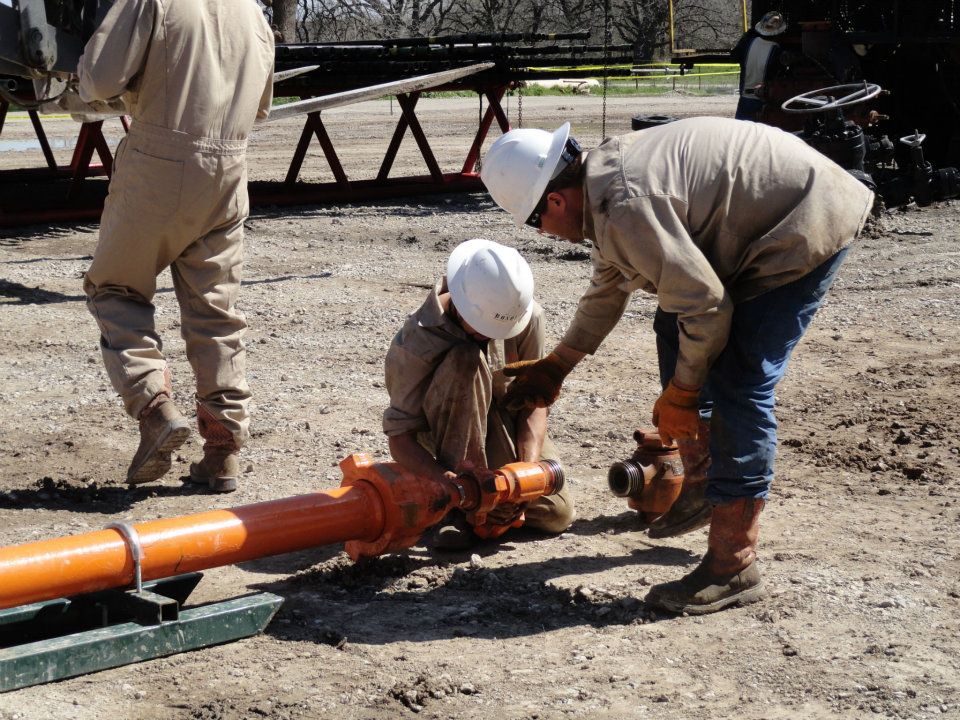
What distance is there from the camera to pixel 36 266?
28.7ft

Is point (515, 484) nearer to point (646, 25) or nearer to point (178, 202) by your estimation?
point (178, 202)

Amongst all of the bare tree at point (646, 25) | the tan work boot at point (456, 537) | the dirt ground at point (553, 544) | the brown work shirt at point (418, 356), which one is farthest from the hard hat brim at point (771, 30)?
the bare tree at point (646, 25)

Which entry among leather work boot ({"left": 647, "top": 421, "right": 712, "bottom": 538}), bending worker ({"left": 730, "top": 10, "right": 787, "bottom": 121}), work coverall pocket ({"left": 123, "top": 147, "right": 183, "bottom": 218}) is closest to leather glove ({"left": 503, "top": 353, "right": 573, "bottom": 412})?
leather work boot ({"left": 647, "top": 421, "right": 712, "bottom": 538})

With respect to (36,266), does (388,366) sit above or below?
above

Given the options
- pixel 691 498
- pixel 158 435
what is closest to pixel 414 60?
pixel 158 435

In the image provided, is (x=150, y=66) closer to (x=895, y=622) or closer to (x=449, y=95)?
(x=895, y=622)

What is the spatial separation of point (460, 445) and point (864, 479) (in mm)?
1796

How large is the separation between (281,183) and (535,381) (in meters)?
8.66

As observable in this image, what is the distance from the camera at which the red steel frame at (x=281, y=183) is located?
33.9ft

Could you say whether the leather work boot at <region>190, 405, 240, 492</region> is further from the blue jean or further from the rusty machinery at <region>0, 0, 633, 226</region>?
the rusty machinery at <region>0, 0, 633, 226</region>

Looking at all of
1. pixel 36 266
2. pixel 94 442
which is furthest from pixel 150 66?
pixel 36 266

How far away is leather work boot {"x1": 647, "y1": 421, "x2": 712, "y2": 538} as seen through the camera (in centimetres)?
405

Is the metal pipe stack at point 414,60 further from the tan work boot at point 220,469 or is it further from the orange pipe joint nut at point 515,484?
the orange pipe joint nut at point 515,484

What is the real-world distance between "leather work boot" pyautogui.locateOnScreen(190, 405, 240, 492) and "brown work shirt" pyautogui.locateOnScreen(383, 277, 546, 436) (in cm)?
87
